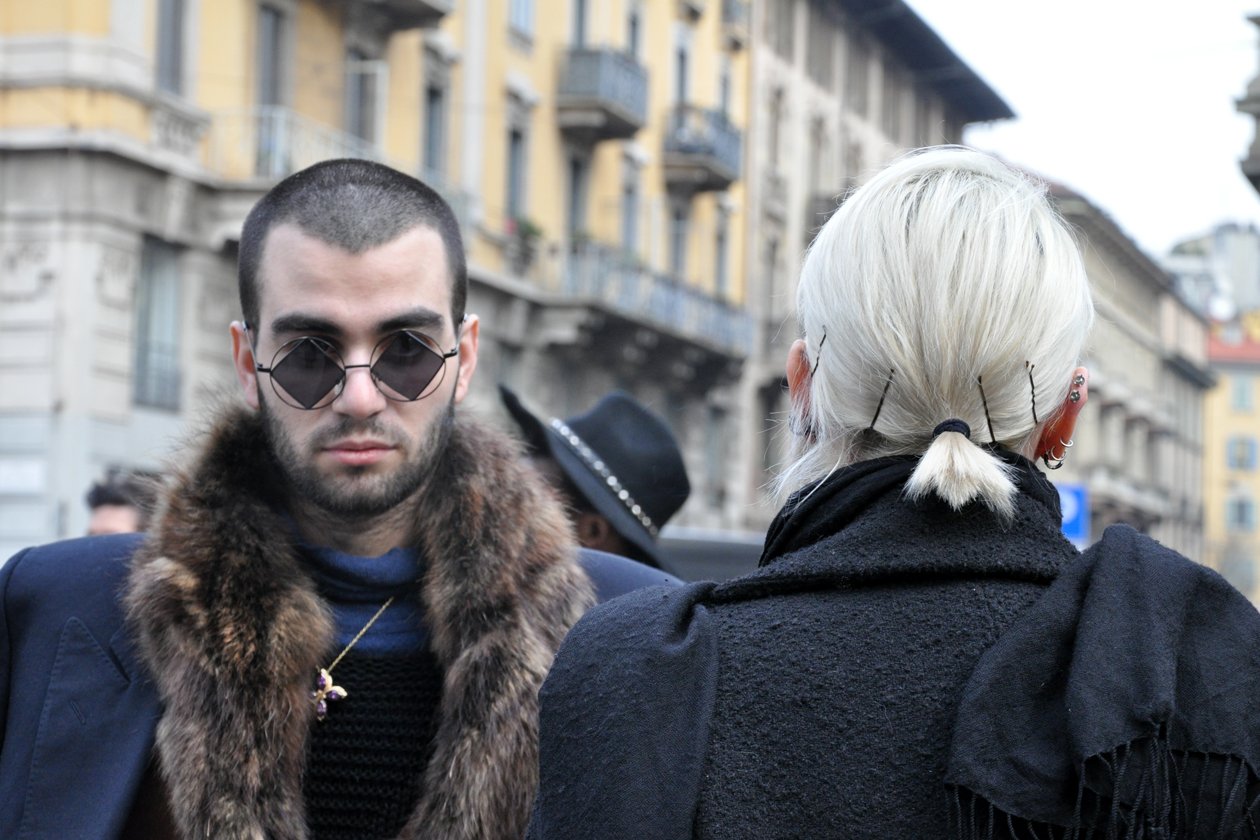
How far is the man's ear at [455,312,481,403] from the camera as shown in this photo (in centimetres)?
338

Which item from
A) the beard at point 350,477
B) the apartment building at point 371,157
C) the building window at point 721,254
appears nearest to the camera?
the beard at point 350,477

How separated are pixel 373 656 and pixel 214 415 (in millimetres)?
509

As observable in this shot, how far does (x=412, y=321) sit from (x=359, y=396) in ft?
0.51

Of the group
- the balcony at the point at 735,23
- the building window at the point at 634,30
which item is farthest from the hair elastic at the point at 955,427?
the balcony at the point at 735,23

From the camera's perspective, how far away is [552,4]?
91.5ft

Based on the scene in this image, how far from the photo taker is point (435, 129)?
2492 centimetres

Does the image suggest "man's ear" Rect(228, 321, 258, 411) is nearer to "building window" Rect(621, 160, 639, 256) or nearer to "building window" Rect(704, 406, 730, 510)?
"building window" Rect(621, 160, 639, 256)

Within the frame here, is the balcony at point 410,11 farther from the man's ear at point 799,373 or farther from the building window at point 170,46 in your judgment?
the man's ear at point 799,373

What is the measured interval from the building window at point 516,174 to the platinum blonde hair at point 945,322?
24854 mm

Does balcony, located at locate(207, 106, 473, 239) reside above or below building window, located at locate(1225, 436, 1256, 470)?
above

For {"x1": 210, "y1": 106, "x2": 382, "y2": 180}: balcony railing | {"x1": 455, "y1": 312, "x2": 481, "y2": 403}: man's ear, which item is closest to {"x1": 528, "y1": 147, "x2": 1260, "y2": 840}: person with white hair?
{"x1": 455, "y1": 312, "x2": 481, "y2": 403}: man's ear

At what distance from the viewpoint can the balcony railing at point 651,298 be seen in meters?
28.2

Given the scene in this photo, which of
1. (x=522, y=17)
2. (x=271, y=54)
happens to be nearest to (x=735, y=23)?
(x=522, y=17)

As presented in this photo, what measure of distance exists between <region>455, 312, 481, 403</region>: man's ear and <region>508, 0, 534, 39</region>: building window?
23487mm
